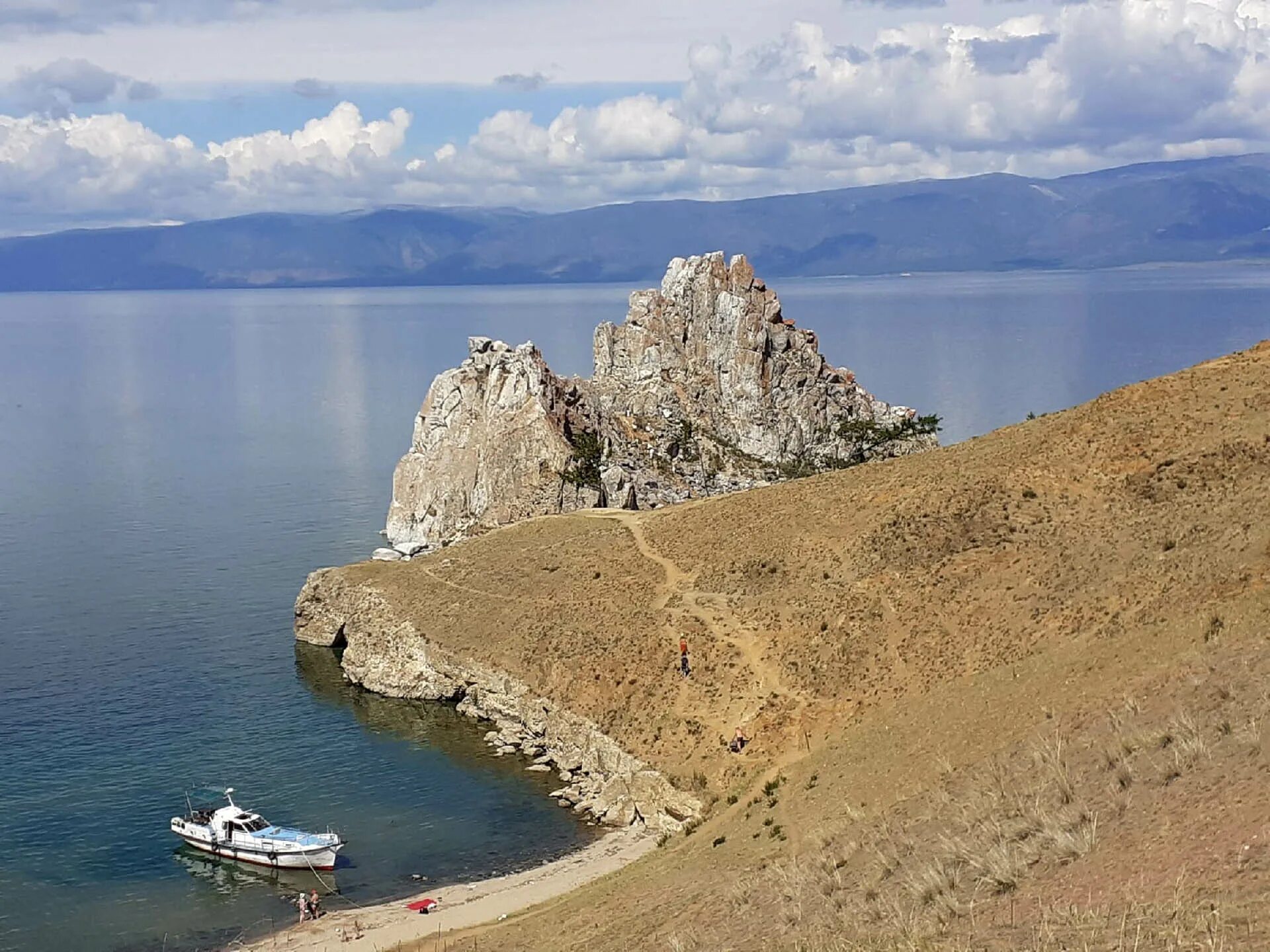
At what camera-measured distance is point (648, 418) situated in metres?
132

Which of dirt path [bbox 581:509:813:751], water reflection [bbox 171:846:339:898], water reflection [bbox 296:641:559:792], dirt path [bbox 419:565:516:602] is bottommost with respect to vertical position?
water reflection [bbox 296:641:559:792]

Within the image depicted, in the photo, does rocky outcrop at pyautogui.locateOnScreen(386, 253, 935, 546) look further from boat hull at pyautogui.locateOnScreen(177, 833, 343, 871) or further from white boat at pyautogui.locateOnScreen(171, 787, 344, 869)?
boat hull at pyautogui.locateOnScreen(177, 833, 343, 871)

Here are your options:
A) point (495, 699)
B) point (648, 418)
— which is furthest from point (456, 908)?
point (648, 418)

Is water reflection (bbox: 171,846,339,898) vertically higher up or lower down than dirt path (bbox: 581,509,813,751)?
lower down

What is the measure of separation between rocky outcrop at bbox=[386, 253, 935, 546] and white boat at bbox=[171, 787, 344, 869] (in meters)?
54.7

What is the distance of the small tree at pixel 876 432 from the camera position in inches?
5049

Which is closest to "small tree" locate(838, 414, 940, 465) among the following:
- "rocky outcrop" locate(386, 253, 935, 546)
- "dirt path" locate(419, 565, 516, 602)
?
"rocky outcrop" locate(386, 253, 935, 546)

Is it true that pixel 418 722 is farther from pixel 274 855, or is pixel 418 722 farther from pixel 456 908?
pixel 456 908

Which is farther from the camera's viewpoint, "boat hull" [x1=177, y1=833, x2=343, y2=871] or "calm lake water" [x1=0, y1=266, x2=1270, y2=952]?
"boat hull" [x1=177, y1=833, x2=343, y2=871]

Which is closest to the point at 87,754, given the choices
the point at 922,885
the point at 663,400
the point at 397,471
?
the point at 922,885

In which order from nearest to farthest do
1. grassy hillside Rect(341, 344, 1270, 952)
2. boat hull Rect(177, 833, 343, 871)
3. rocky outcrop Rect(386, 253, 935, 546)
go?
grassy hillside Rect(341, 344, 1270, 952)
boat hull Rect(177, 833, 343, 871)
rocky outcrop Rect(386, 253, 935, 546)

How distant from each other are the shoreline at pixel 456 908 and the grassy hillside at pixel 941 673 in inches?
121

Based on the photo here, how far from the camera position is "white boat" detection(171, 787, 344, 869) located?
49562mm

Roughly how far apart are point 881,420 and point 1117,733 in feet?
354
